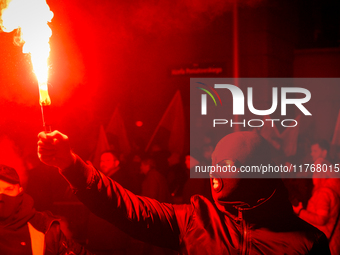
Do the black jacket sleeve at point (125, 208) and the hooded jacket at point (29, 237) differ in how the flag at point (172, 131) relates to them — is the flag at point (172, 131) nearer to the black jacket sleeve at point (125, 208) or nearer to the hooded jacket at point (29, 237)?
the hooded jacket at point (29, 237)

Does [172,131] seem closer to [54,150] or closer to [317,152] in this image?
[317,152]

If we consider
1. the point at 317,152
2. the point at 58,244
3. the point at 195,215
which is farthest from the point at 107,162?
the point at 317,152

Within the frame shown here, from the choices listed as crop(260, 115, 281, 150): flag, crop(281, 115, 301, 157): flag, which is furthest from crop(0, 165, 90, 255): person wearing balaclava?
crop(281, 115, 301, 157): flag

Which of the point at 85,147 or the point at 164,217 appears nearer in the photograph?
the point at 164,217

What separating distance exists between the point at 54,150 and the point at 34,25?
1.63 metres

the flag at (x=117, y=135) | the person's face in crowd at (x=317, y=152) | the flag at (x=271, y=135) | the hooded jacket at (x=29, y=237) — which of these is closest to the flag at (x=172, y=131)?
the flag at (x=117, y=135)

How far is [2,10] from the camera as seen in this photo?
428 cm

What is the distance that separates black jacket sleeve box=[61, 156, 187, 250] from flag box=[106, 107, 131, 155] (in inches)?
140

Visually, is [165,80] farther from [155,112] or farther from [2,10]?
[2,10]

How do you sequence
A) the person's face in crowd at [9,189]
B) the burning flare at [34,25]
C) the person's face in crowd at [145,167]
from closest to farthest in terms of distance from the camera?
the burning flare at [34,25]
the person's face in crowd at [9,189]
the person's face in crowd at [145,167]

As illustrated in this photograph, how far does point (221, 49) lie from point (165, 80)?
1523 millimetres

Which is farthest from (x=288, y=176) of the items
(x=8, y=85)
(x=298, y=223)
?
(x=8, y=85)

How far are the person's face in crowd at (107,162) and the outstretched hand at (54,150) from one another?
2.31m

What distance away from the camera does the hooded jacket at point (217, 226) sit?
9.00 ft
